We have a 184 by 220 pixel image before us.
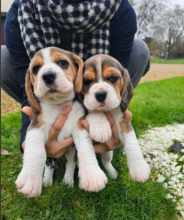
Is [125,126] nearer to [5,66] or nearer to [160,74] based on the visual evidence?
[5,66]

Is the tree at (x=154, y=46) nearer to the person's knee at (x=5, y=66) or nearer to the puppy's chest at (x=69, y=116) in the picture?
the person's knee at (x=5, y=66)

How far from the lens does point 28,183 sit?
6.31ft

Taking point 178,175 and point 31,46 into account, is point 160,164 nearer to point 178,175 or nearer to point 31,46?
point 178,175

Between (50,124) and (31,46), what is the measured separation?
0.94 m

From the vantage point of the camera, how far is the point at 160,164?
3.48 m

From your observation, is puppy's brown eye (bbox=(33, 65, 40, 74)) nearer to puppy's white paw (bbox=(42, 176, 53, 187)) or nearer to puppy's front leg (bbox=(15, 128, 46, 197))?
puppy's front leg (bbox=(15, 128, 46, 197))

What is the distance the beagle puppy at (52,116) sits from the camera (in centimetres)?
194

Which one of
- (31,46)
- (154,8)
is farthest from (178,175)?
(154,8)

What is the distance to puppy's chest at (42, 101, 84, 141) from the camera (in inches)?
88.4

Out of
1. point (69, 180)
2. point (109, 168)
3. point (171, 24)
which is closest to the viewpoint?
point (69, 180)

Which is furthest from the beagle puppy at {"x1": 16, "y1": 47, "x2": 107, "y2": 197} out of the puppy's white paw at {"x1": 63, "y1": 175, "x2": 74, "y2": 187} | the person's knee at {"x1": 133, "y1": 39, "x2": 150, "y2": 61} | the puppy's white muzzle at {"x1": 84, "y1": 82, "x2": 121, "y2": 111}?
the person's knee at {"x1": 133, "y1": 39, "x2": 150, "y2": 61}

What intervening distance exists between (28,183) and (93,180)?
19.0 inches

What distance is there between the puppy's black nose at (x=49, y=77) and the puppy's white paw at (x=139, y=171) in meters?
0.94

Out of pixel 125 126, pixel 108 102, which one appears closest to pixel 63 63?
pixel 108 102
